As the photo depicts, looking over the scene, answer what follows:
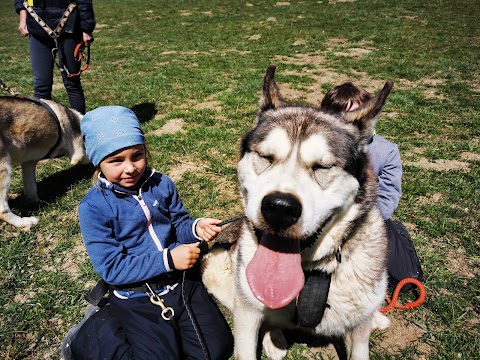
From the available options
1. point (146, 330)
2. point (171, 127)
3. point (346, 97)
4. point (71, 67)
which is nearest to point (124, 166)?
point (146, 330)

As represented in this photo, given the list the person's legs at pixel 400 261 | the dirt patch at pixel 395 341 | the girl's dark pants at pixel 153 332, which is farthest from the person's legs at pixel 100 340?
Result: the person's legs at pixel 400 261

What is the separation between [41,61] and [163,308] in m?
4.82

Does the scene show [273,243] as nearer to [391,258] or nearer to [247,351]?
[247,351]

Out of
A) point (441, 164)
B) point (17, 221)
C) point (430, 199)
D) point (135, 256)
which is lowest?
point (17, 221)

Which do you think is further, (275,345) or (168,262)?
(275,345)

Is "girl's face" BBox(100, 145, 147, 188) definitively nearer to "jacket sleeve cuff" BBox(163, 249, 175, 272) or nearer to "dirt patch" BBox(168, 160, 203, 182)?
"jacket sleeve cuff" BBox(163, 249, 175, 272)

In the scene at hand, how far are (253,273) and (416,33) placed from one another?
15.2 m

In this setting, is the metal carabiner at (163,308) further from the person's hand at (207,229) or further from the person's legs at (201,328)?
the person's hand at (207,229)

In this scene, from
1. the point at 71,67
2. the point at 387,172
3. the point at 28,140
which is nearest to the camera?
the point at 387,172

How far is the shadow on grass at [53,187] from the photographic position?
4531 millimetres

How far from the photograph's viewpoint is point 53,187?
16.5 feet

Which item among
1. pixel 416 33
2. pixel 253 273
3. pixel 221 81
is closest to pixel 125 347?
pixel 253 273

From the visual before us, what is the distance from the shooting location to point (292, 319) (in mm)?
2537

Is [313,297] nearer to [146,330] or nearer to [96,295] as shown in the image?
[146,330]
